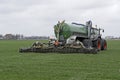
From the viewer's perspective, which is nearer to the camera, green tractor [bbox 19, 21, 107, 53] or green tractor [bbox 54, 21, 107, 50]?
green tractor [bbox 19, 21, 107, 53]

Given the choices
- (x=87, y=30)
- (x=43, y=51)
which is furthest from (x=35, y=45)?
(x=87, y=30)

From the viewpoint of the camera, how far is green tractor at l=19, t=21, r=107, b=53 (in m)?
25.6

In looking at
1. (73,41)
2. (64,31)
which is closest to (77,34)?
(64,31)

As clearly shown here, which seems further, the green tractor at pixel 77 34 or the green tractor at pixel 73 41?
the green tractor at pixel 77 34

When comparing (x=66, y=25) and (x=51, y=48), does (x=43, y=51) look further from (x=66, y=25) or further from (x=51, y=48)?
(x=66, y=25)

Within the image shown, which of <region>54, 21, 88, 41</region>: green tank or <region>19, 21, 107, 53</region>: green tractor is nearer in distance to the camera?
<region>19, 21, 107, 53</region>: green tractor

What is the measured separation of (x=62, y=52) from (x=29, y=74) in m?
13.3

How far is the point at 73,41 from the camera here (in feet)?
88.3

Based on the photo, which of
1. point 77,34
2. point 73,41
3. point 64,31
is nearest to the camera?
point 73,41

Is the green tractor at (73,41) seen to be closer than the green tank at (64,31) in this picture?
Yes

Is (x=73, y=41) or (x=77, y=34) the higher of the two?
(x=77, y=34)

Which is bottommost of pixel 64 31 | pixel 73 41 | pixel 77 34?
pixel 73 41

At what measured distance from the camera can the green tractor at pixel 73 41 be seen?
25.6m

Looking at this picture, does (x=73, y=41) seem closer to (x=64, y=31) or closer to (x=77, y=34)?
(x=64, y=31)
